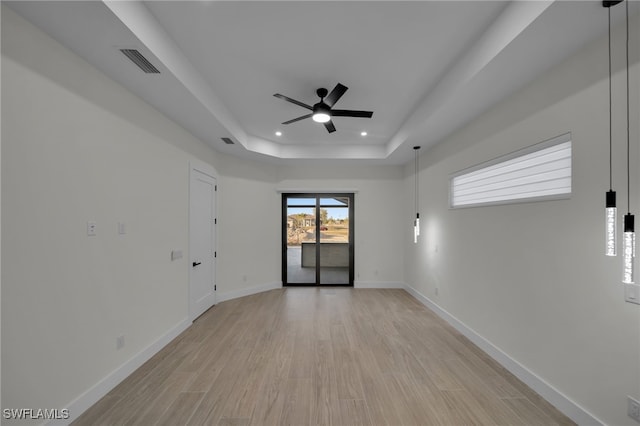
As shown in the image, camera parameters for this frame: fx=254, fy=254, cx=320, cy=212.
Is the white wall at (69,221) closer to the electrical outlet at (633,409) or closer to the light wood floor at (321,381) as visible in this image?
the light wood floor at (321,381)

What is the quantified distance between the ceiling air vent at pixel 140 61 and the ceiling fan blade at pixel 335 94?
161cm

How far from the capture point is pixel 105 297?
2236 millimetres

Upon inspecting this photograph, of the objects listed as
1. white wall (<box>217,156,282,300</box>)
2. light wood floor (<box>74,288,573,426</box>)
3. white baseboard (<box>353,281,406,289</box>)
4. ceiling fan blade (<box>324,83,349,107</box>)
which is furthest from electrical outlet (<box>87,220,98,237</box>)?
white baseboard (<box>353,281,406,289</box>)

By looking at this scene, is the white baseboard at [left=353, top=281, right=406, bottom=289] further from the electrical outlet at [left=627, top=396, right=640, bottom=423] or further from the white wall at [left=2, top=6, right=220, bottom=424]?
the electrical outlet at [left=627, top=396, right=640, bottom=423]

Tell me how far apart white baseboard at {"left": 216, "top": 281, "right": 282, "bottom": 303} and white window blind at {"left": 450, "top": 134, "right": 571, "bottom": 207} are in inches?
160

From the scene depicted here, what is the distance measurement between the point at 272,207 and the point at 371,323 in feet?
10.4

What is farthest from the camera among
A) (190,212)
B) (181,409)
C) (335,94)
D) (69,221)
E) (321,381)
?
(190,212)

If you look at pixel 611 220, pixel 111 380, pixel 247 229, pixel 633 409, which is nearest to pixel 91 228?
pixel 111 380

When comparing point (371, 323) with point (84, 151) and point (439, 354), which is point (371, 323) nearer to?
point (439, 354)

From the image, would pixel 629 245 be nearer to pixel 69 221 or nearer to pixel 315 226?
pixel 69 221

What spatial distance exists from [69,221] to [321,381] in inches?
97.3

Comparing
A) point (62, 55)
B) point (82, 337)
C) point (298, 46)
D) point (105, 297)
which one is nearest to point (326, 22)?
point (298, 46)

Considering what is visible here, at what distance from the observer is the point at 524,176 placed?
2.47 m

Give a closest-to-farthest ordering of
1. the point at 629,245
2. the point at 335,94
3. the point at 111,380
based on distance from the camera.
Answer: the point at 629,245
the point at 111,380
the point at 335,94
